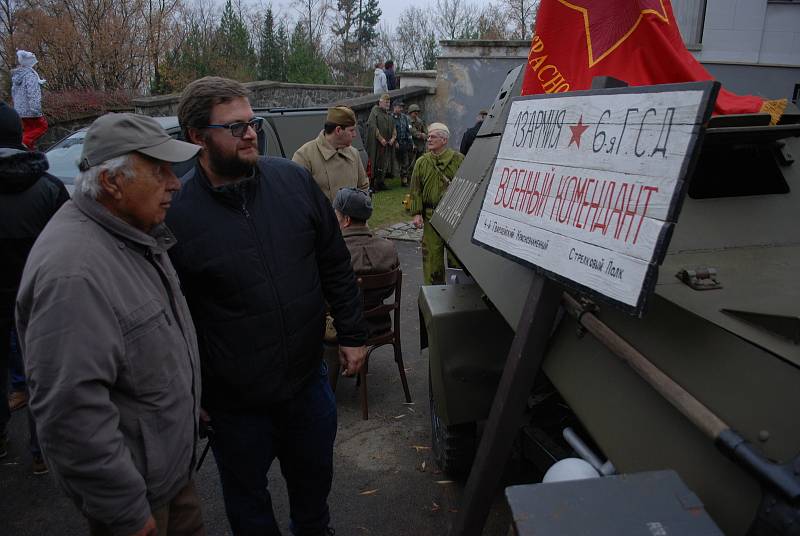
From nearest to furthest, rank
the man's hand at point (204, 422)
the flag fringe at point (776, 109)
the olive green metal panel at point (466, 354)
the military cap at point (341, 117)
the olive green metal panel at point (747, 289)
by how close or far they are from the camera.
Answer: the olive green metal panel at point (747, 289)
the man's hand at point (204, 422)
the flag fringe at point (776, 109)
the olive green metal panel at point (466, 354)
the military cap at point (341, 117)

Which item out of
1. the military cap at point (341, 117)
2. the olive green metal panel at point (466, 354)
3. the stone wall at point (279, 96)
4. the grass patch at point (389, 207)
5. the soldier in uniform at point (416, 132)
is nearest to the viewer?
the olive green metal panel at point (466, 354)

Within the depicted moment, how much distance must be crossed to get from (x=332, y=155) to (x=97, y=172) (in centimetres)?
346

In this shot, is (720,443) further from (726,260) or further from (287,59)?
(287,59)

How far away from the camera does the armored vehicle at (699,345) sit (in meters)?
1.39

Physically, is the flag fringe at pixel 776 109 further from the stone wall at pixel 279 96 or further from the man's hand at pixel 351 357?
the stone wall at pixel 279 96

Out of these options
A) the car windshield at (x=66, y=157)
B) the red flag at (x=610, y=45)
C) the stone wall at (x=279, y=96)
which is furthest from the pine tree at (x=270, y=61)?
the red flag at (x=610, y=45)

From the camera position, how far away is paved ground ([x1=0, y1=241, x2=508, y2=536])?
306 cm

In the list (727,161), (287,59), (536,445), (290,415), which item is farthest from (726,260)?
(287,59)

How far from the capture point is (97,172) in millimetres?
1721

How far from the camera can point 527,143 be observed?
2.06 metres

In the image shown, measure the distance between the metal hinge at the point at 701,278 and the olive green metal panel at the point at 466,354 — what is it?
1.23m

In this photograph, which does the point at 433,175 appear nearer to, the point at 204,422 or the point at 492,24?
the point at 204,422

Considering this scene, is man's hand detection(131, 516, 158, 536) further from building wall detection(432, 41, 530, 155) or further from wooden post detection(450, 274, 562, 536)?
building wall detection(432, 41, 530, 155)

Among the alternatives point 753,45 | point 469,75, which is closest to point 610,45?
point 753,45
